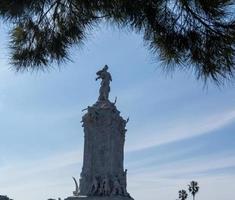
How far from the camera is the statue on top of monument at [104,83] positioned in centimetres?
2936

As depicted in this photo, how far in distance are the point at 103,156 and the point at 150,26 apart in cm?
1930

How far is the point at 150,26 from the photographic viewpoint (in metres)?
8.52

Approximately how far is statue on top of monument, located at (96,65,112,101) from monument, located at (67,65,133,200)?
638 millimetres

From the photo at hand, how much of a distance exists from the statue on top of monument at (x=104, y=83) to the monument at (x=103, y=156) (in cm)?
64

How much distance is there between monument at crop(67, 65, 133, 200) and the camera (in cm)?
2664

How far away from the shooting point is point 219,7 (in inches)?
308

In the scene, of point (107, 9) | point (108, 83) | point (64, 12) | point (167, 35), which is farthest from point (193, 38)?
point (108, 83)

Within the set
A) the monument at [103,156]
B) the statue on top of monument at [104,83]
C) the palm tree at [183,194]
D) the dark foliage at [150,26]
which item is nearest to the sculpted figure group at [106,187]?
the monument at [103,156]

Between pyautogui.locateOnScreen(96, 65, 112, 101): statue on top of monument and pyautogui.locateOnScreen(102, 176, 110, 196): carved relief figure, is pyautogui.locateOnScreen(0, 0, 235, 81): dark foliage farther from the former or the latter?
pyautogui.locateOnScreen(96, 65, 112, 101): statue on top of monument

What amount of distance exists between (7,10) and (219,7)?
2876 mm

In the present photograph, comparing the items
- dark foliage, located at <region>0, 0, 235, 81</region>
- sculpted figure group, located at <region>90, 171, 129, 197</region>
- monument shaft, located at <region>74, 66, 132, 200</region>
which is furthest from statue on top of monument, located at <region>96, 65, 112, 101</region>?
dark foliage, located at <region>0, 0, 235, 81</region>

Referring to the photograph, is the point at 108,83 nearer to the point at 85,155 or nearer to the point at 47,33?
the point at 85,155

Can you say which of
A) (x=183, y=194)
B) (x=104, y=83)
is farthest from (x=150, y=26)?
(x=183, y=194)

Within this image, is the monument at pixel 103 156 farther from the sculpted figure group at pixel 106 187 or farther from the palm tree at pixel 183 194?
the palm tree at pixel 183 194
